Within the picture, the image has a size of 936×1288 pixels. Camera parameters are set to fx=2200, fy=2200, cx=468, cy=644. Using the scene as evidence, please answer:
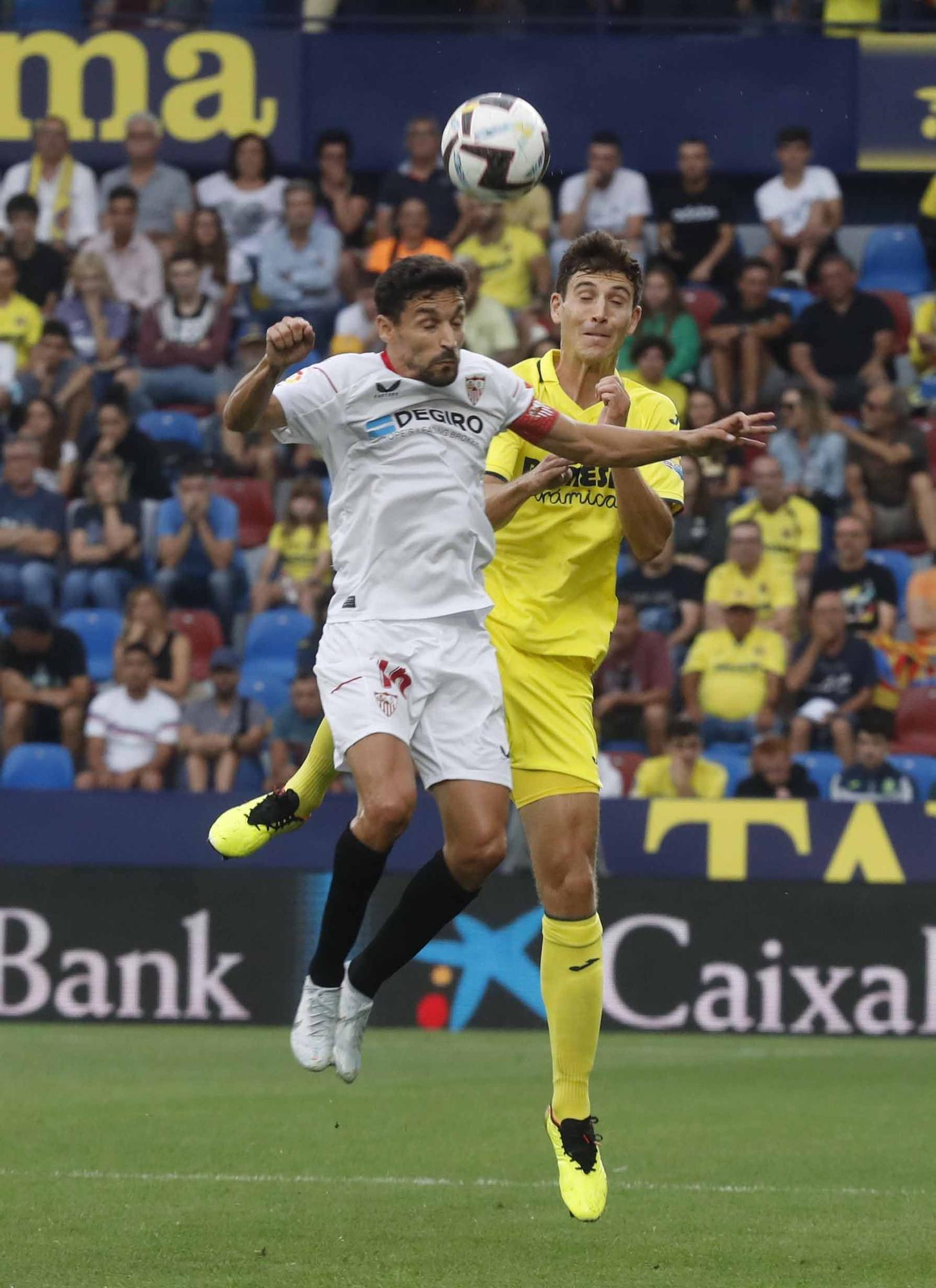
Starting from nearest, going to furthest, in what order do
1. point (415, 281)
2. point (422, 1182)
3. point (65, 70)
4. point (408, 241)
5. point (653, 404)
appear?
point (415, 281), point (653, 404), point (422, 1182), point (408, 241), point (65, 70)

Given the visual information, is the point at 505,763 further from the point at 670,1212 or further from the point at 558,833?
the point at 670,1212

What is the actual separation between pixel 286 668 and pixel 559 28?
6.53 meters

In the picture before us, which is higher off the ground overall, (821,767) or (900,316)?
(900,316)

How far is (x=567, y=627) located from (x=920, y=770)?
732 cm

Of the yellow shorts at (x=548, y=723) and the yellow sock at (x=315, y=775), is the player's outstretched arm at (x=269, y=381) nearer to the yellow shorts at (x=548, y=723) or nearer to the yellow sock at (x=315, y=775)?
the yellow sock at (x=315, y=775)

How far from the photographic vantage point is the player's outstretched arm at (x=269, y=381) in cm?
604

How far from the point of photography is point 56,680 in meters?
14.4

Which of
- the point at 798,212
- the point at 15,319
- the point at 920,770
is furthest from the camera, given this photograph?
the point at 798,212

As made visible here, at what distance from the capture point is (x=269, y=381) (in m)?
6.24

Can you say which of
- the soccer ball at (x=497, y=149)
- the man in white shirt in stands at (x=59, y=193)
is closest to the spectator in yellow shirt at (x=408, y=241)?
the man in white shirt in stands at (x=59, y=193)

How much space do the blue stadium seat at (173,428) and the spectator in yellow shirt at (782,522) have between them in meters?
4.05

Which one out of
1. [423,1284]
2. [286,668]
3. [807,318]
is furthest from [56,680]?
[423,1284]

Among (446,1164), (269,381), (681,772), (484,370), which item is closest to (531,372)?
(484,370)

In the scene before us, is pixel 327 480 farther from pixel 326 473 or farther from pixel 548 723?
pixel 548 723
